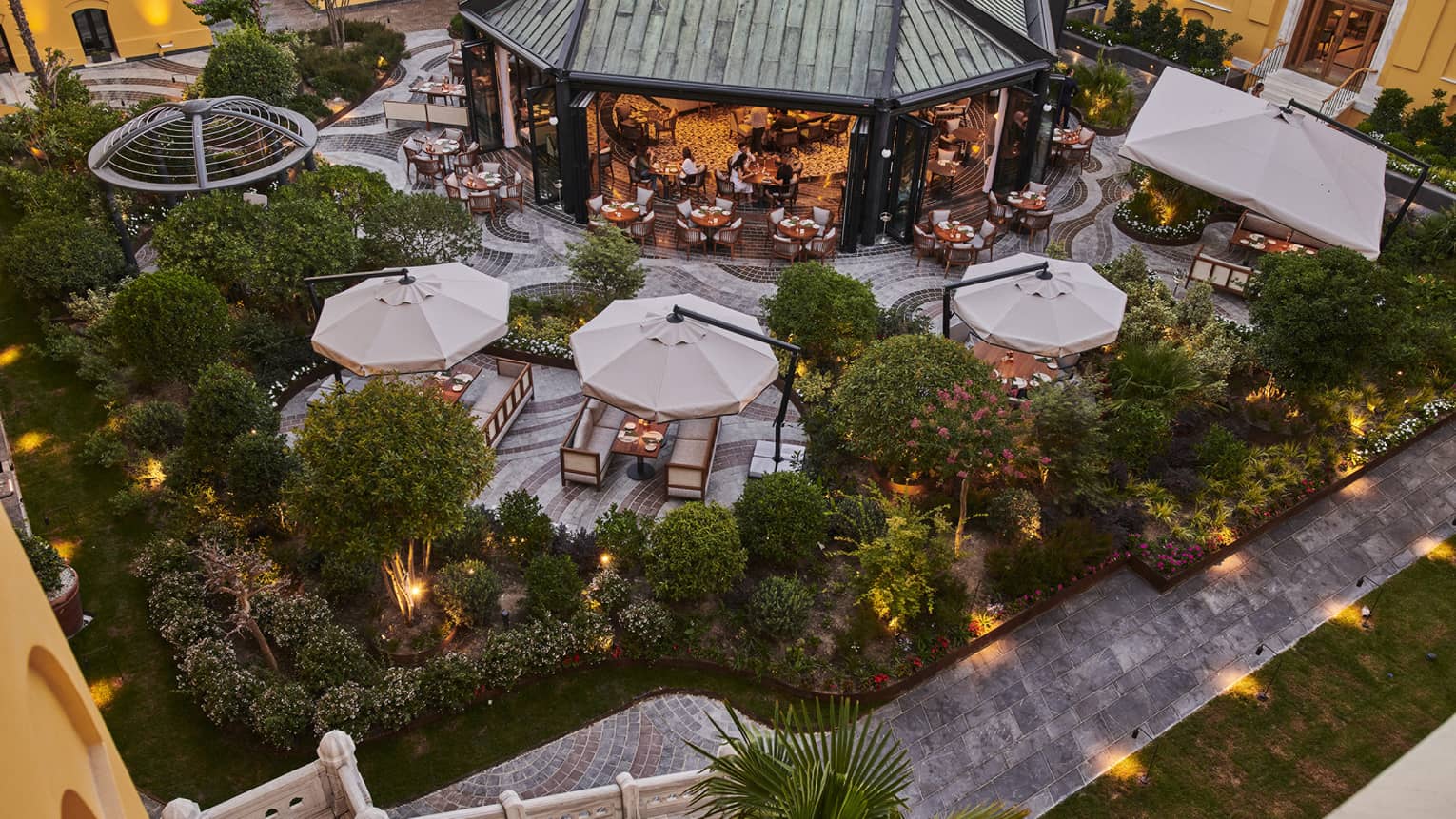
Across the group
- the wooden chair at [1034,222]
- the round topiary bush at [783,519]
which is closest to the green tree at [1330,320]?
the wooden chair at [1034,222]

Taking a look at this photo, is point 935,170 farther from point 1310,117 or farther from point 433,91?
point 433,91

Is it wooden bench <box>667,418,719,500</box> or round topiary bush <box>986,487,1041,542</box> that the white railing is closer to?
wooden bench <box>667,418,719,500</box>

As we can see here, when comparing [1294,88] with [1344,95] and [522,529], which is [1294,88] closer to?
[1344,95]

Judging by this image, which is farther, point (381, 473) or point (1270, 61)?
point (1270, 61)

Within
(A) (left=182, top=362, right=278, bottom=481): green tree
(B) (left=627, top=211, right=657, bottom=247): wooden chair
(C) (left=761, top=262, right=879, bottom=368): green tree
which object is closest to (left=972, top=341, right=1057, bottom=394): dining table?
(C) (left=761, top=262, right=879, bottom=368): green tree

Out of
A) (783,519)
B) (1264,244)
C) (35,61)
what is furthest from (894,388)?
(35,61)
